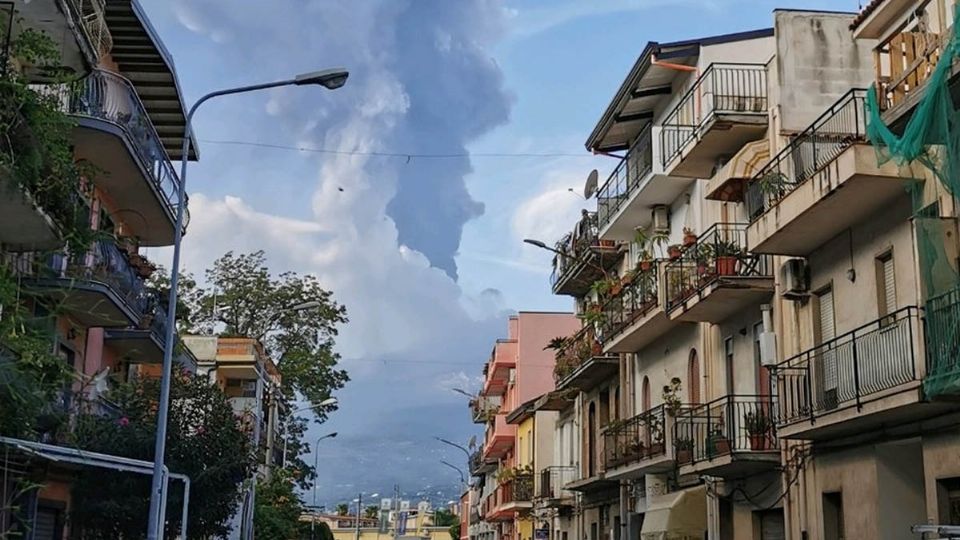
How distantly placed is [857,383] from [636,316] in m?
12.8

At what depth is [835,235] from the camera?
67.4 ft

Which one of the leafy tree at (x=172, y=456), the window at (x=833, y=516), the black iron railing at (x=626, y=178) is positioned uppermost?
the black iron railing at (x=626, y=178)

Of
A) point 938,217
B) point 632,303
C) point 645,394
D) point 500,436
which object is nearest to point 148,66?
point 632,303

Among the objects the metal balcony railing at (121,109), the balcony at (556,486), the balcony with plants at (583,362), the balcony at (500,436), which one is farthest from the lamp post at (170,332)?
the balcony at (500,436)

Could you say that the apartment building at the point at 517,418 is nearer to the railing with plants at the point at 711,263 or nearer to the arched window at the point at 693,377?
the arched window at the point at 693,377

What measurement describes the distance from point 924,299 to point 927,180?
7.19 ft

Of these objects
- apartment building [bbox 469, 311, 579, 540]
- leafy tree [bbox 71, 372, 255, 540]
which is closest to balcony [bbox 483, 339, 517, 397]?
apartment building [bbox 469, 311, 579, 540]

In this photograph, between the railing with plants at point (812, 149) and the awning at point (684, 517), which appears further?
the awning at point (684, 517)

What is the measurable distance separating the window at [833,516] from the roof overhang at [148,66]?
1640 centimetres

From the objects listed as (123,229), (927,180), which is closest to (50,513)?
(123,229)

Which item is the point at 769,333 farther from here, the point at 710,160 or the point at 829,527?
the point at 710,160

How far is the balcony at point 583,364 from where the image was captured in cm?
3616

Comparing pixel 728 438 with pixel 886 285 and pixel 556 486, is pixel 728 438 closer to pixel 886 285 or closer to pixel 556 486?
pixel 886 285

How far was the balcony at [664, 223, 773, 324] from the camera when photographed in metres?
23.5
